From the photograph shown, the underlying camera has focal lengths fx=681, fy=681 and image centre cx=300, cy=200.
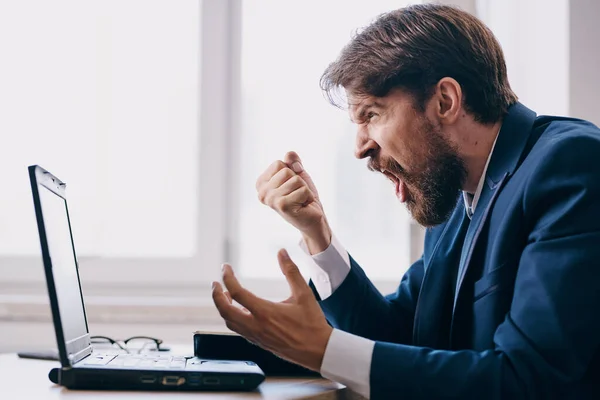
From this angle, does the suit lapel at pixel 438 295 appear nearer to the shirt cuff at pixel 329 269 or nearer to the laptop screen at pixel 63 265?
the shirt cuff at pixel 329 269

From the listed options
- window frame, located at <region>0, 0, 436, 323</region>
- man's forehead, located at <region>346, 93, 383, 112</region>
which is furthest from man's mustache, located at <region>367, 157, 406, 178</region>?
window frame, located at <region>0, 0, 436, 323</region>

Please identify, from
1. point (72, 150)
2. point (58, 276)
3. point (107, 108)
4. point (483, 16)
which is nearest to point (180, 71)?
point (107, 108)

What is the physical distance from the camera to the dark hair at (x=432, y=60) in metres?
1.25

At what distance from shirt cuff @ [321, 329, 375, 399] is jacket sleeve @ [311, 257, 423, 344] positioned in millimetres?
420

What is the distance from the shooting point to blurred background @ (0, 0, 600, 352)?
2174 millimetres

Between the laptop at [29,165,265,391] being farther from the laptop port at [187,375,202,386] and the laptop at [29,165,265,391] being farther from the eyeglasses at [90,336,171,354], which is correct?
the eyeglasses at [90,336,171,354]

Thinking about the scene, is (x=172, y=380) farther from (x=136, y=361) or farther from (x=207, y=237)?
(x=207, y=237)

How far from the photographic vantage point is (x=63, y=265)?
99 cm

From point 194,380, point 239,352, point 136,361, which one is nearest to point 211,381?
point 194,380

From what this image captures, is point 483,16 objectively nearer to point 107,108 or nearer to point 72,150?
point 107,108

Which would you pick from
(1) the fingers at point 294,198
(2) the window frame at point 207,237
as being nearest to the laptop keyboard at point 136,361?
(1) the fingers at point 294,198

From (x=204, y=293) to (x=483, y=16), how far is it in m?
1.26

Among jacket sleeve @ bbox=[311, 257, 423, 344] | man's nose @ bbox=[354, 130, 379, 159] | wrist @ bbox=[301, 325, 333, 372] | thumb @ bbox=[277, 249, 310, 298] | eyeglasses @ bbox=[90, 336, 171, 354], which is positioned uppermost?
man's nose @ bbox=[354, 130, 379, 159]

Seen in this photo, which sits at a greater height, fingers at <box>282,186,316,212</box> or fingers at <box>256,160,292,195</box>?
fingers at <box>256,160,292,195</box>
